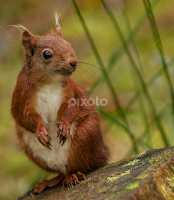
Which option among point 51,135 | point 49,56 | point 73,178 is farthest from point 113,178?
point 49,56

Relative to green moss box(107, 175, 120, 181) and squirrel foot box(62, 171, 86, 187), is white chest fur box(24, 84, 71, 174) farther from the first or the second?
green moss box(107, 175, 120, 181)

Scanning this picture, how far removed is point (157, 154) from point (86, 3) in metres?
4.29

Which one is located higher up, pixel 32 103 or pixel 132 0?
pixel 132 0

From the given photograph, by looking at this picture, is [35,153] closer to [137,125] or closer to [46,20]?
[137,125]

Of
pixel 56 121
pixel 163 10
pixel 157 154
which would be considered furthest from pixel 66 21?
pixel 157 154

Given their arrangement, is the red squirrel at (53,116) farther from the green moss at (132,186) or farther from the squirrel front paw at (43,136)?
the green moss at (132,186)

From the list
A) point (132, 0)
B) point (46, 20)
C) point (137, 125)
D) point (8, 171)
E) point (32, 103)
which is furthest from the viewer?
point (132, 0)

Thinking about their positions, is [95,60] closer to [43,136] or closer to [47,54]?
[47,54]

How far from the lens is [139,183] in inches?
70.8

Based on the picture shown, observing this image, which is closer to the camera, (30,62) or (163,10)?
(30,62)

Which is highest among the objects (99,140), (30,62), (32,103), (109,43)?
(109,43)

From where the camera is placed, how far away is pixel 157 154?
237 cm

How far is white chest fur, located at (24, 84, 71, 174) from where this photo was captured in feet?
9.98

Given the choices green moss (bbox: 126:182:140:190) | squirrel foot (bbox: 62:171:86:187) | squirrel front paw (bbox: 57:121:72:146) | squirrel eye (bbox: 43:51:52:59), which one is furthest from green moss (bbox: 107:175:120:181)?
squirrel eye (bbox: 43:51:52:59)
